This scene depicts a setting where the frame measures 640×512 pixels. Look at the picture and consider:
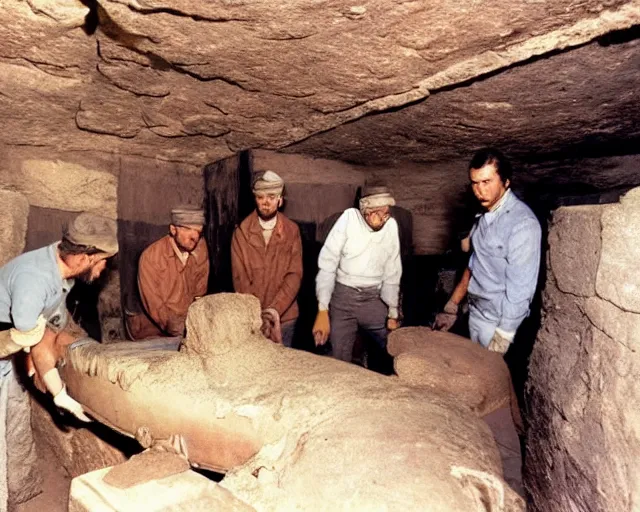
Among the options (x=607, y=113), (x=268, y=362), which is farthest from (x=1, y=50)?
(x=607, y=113)

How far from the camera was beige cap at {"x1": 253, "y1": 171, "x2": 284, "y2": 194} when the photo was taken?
3.75 meters

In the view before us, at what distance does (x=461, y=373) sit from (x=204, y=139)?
268cm

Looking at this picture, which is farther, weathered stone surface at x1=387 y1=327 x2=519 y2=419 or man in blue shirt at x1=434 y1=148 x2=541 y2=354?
man in blue shirt at x1=434 y1=148 x2=541 y2=354

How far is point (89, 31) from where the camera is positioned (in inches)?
91.1

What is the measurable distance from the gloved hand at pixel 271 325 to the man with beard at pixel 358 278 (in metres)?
0.37

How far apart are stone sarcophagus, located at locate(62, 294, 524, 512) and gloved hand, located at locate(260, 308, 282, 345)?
0.92 metres

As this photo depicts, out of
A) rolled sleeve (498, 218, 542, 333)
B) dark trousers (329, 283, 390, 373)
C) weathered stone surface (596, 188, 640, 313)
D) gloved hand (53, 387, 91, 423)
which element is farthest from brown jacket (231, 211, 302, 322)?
weathered stone surface (596, 188, 640, 313)

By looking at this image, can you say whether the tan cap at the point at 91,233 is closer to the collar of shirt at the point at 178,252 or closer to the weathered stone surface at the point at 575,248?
the collar of shirt at the point at 178,252

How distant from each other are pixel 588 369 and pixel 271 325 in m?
2.31

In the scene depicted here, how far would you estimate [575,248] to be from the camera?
1.80 meters

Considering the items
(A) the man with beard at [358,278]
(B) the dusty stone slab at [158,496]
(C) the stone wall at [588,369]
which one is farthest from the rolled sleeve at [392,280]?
(B) the dusty stone slab at [158,496]

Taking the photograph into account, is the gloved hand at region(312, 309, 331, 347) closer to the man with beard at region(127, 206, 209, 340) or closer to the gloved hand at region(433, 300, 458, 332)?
the gloved hand at region(433, 300, 458, 332)

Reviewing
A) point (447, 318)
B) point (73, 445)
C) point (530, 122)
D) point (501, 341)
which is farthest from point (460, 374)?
point (73, 445)

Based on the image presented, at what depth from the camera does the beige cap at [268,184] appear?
3752mm
